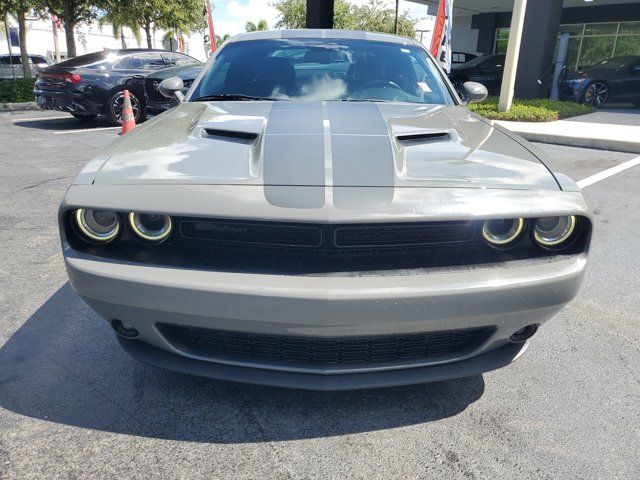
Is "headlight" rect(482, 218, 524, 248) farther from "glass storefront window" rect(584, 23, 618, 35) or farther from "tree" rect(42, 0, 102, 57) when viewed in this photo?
"glass storefront window" rect(584, 23, 618, 35)

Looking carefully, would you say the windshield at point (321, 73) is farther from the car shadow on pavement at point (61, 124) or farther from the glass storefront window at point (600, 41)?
the glass storefront window at point (600, 41)

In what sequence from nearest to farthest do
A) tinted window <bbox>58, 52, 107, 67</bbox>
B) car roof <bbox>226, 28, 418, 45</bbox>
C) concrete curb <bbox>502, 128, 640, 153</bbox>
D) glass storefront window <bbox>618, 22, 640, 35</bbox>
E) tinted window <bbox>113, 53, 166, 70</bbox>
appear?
car roof <bbox>226, 28, 418, 45</bbox> → concrete curb <bbox>502, 128, 640, 153</bbox> → tinted window <bbox>58, 52, 107, 67</bbox> → tinted window <bbox>113, 53, 166, 70</bbox> → glass storefront window <bbox>618, 22, 640, 35</bbox>

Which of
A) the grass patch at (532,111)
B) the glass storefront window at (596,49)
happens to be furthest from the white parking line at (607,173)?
the glass storefront window at (596,49)

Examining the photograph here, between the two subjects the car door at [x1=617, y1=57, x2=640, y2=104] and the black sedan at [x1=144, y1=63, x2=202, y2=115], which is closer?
the black sedan at [x1=144, y1=63, x2=202, y2=115]

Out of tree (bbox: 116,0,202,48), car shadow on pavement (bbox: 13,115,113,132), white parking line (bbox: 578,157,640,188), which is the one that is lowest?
car shadow on pavement (bbox: 13,115,113,132)

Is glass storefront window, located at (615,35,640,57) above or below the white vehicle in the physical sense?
above

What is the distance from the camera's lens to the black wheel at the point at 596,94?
13977 millimetres

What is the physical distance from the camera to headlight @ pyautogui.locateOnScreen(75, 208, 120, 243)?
1.77m

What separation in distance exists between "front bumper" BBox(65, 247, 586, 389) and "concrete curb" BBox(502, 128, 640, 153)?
747 cm

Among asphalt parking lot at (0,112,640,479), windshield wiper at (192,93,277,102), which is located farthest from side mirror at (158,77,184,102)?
asphalt parking lot at (0,112,640,479)

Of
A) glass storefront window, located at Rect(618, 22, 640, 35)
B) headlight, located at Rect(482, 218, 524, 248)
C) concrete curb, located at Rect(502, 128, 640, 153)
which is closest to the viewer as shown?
headlight, located at Rect(482, 218, 524, 248)

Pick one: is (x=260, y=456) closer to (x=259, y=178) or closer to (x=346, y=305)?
(x=346, y=305)

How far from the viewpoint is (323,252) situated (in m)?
1.72

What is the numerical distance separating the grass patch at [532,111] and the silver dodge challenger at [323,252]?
9.64m
